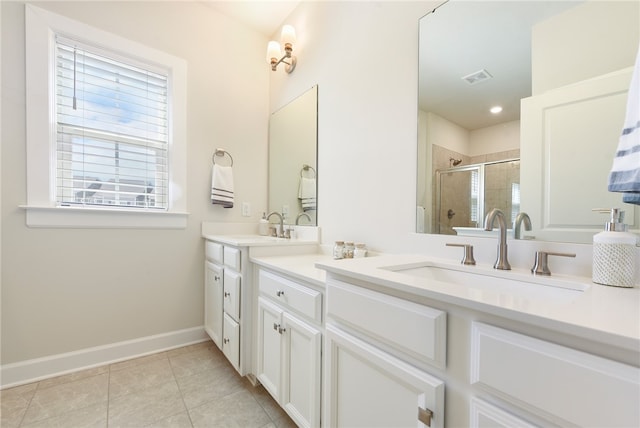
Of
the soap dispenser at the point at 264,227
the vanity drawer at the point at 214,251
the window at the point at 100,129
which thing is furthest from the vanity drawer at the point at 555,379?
the window at the point at 100,129

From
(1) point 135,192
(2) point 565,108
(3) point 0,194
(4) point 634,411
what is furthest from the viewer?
(1) point 135,192

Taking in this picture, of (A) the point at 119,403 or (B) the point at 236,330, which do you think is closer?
(A) the point at 119,403

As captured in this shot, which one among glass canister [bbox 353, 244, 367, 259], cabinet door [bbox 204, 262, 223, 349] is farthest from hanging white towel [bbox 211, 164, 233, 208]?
glass canister [bbox 353, 244, 367, 259]

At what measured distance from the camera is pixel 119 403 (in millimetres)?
1492

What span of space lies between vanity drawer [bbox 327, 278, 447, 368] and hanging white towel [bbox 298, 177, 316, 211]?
116cm

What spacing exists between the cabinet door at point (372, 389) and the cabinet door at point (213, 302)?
3.79ft

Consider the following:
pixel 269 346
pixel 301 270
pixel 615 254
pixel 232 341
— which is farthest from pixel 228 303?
pixel 615 254

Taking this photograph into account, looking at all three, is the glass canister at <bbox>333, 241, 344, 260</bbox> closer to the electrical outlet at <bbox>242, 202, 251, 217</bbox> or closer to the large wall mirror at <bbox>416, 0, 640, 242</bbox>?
the large wall mirror at <bbox>416, 0, 640, 242</bbox>

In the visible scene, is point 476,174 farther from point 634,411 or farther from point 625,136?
point 634,411

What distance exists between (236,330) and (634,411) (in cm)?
160

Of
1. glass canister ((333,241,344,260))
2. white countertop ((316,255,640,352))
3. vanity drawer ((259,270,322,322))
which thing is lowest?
vanity drawer ((259,270,322,322))

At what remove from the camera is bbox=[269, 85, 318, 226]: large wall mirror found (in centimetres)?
206

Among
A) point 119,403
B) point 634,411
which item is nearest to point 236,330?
point 119,403

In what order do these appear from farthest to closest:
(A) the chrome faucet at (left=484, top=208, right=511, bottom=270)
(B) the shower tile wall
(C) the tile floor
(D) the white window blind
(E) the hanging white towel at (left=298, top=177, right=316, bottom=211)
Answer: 1. (E) the hanging white towel at (left=298, top=177, right=316, bottom=211)
2. (D) the white window blind
3. (C) the tile floor
4. (B) the shower tile wall
5. (A) the chrome faucet at (left=484, top=208, right=511, bottom=270)
